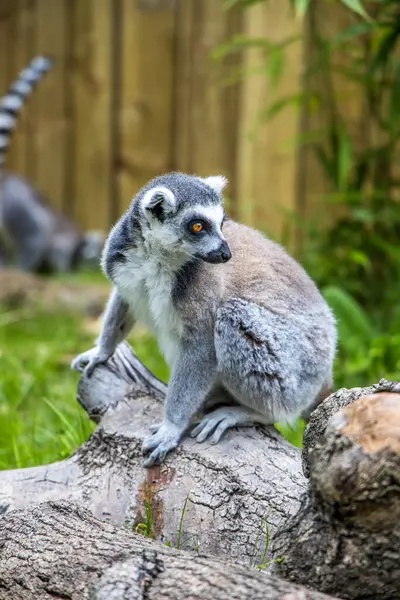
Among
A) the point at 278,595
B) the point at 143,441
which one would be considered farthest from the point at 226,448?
the point at 278,595

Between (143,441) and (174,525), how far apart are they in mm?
366

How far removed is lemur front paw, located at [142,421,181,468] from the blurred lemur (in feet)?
19.0

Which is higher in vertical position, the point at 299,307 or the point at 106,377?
the point at 299,307

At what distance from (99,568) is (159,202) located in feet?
4.53

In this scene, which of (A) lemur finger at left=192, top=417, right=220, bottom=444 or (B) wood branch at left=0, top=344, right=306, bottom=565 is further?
(A) lemur finger at left=192, top=417, right=220, bottom=444

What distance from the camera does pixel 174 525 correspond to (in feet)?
8.90

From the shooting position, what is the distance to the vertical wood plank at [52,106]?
857 centimetres

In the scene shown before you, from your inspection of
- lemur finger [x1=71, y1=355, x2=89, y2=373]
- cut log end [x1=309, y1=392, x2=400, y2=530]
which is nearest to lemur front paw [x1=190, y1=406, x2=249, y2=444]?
lemur finger [x1=71, y1=355, x2=89, y2=373]

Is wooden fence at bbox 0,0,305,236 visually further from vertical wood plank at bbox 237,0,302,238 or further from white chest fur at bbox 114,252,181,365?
white chest fur at bbox 114,252,181,365

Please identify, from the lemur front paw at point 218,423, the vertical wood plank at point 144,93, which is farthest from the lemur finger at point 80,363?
the vertical wood plank at point 144,93

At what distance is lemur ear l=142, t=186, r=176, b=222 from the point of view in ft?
9.96

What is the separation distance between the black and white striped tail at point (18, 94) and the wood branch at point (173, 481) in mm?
5344

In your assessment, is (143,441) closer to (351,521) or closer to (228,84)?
(351,521)

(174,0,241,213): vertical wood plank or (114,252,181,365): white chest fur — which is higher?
(174,0,241,213): vertical wood plank
